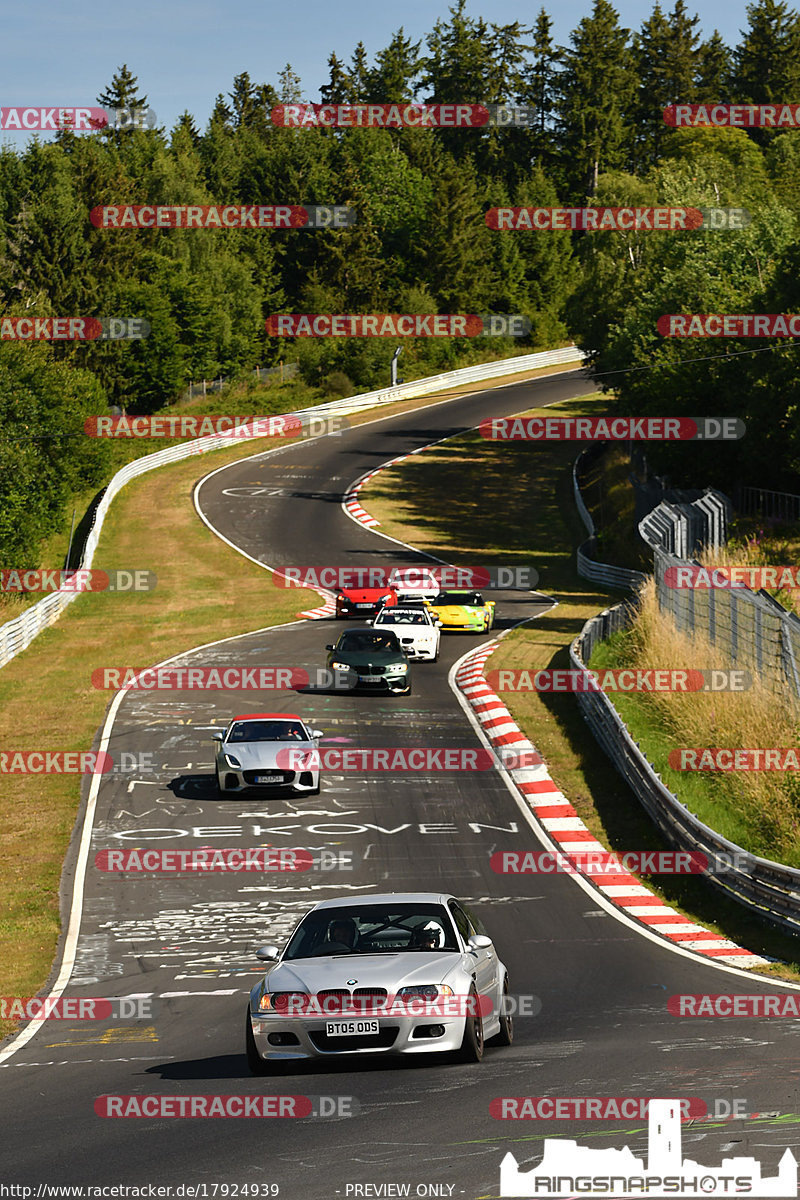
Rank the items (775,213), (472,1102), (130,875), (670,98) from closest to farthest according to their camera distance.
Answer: (472,1102) → (130,875) → (775,213) → (670,98)

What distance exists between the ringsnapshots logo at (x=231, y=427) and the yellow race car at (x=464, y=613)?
4198cm

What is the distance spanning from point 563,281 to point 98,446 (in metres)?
65.9

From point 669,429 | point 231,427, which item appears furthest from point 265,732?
point 231,427

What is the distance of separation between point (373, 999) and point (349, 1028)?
27cm

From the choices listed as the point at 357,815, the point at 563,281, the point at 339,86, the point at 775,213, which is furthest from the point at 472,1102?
the point at 339,86

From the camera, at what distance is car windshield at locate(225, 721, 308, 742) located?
2547cm

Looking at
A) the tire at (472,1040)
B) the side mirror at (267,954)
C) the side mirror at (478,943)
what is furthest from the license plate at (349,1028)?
the side mirror at (478,943)

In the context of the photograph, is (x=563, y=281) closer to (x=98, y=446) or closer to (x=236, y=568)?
(x=98, y=446)

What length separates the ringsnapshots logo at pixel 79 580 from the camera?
50.8 meters

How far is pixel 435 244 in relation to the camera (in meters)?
123

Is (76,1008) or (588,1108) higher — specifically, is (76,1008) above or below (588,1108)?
below

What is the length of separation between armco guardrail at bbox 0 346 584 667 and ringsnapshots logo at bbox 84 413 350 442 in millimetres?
860

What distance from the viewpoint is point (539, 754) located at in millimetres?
28703

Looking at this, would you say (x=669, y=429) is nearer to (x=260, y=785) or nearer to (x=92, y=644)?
(x=92, y=644)
